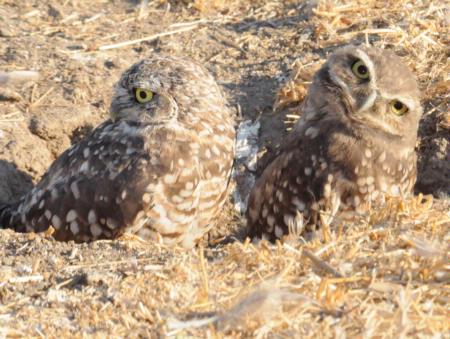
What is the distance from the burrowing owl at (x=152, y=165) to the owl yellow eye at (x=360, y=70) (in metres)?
0.98

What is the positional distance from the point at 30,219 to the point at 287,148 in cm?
189

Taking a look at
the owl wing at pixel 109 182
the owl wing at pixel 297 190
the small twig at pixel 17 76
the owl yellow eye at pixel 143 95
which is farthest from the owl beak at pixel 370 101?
the small twig at pixel 17 76

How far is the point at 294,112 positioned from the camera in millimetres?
7324

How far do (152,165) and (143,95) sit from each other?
1.66 feet

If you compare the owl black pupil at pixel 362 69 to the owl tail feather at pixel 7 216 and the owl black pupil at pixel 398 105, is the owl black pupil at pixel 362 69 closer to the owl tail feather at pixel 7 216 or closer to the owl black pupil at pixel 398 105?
the owl black pupil at pixel 398 105

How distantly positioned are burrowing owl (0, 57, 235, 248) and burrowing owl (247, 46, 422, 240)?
554 millimetres

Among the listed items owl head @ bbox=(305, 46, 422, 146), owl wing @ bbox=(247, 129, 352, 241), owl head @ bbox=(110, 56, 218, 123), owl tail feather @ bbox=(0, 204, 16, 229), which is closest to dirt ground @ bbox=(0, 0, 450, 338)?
owl tail feather @ bbox=(0, 204, 16, 229)

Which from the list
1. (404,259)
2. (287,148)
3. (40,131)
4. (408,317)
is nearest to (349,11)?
(287,148)

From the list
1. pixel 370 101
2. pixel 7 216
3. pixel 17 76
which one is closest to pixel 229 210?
pixel 7 216

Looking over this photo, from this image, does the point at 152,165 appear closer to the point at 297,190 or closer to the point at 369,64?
the point at 297,190

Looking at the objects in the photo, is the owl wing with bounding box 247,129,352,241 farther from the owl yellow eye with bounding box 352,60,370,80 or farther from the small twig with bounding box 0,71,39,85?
the small twig with bounding box 0,71,39,85

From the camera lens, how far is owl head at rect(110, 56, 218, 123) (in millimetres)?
6004

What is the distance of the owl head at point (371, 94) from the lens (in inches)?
230

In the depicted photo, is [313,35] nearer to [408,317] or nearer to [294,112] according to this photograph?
[294,112]
